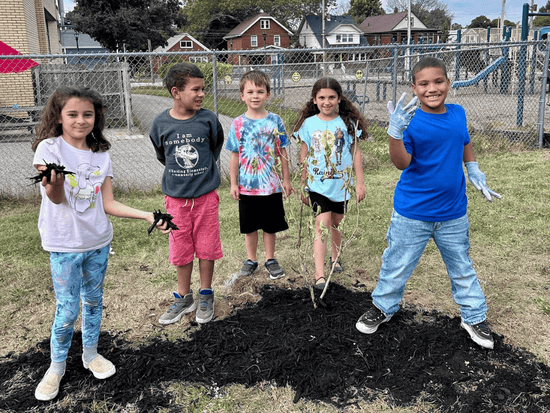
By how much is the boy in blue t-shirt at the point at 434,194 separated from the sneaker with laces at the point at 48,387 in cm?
173

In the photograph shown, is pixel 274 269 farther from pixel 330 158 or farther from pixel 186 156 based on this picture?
pixel 186 156

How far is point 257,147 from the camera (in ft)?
12.2

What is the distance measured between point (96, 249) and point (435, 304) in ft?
7.51

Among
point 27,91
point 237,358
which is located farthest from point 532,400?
point 27,91

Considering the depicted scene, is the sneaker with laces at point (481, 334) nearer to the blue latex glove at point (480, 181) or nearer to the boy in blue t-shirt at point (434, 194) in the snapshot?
the boy in blue t-shirt at point (434, 194)

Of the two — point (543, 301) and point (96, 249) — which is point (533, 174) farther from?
point (96, 249)

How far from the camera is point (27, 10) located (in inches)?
555

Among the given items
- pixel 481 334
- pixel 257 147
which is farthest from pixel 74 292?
pixel 481 334

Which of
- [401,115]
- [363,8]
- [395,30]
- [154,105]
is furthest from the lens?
[363,8]

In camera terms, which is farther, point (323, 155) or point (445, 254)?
point (323, 155)

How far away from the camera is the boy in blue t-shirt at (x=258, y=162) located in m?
3.61

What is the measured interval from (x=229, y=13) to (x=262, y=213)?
73.2m

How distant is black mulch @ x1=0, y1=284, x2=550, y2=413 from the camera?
2361 mm

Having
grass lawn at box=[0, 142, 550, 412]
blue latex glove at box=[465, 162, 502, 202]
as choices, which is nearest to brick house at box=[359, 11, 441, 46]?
grass lawn at box=[0, 142, 550, 412]
